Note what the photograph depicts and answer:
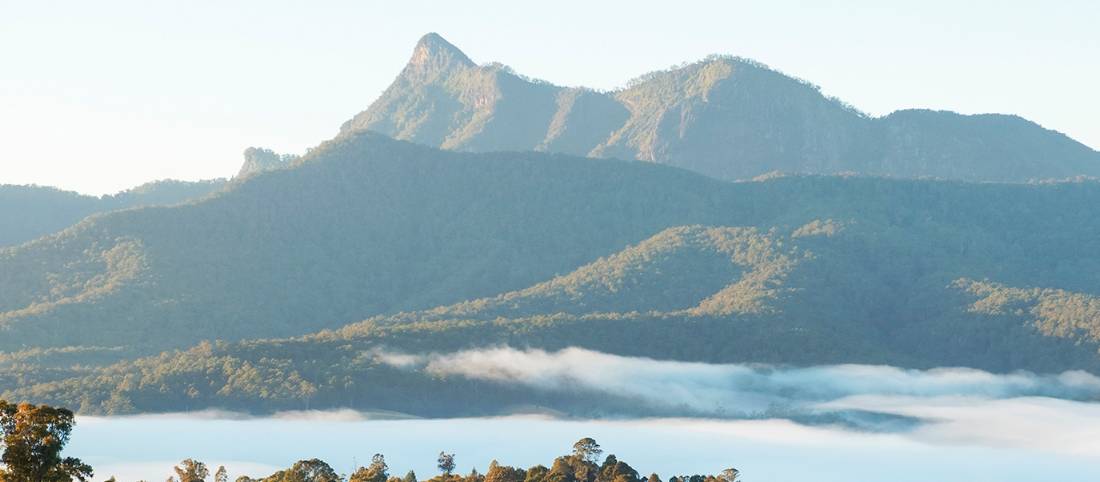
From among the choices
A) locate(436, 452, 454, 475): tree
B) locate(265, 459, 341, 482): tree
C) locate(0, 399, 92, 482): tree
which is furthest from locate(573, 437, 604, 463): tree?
locate(0, 399, 92, 482): tree

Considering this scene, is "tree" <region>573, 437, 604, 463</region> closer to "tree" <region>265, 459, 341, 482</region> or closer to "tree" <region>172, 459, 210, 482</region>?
"tree" <region>265, 459, 341, 482</region>

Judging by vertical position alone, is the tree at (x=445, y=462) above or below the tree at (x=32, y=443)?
above

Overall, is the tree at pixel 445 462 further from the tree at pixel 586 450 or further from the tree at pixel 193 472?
the tree at pixel 193 472

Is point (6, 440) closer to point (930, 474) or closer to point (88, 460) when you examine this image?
point (88, 460)

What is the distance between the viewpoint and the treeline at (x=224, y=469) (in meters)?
81.6

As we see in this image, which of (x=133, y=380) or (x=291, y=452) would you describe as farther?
(x=133, y=380)

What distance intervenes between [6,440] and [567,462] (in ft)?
191

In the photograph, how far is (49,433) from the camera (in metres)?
81.8

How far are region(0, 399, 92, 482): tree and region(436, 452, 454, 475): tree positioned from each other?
88.0m

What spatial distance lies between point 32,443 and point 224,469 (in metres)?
68.3

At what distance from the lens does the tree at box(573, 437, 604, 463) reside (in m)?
141

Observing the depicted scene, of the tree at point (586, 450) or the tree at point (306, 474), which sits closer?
the tree at point (306, 474)

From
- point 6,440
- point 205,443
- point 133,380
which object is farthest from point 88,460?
point 6,440

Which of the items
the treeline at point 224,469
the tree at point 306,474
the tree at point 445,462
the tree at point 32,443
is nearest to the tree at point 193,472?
the treeline at point 224,469
